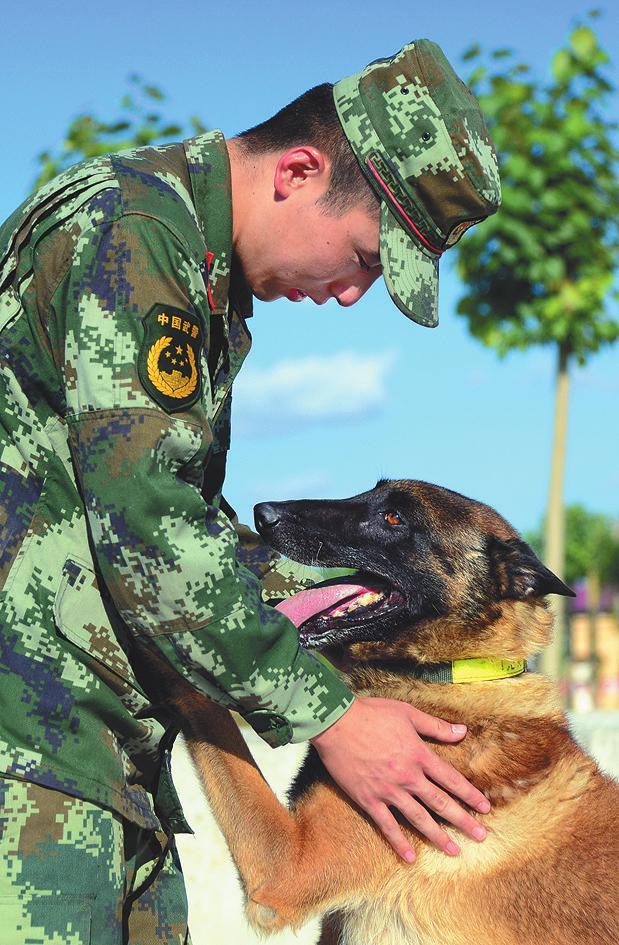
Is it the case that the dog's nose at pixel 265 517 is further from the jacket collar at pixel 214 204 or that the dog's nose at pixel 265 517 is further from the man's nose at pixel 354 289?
the jacket collar at pixel 214 204

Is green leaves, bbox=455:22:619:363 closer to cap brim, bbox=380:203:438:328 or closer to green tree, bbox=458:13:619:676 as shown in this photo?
green tree, bbox=458:13:619:676

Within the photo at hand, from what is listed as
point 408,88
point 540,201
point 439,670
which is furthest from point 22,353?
point 540,201

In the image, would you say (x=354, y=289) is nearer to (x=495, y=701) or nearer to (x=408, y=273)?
(x=408, y=273)

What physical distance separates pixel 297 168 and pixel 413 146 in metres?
0.26

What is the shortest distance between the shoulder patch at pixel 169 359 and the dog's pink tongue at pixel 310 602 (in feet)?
3.80

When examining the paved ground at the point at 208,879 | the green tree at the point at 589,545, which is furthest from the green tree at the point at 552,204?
the green tree at the point at 589,545

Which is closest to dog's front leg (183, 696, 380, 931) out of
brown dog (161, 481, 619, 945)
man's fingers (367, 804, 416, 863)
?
brown dog (161, 481, 619, 945)

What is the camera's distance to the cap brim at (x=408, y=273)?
2.32m

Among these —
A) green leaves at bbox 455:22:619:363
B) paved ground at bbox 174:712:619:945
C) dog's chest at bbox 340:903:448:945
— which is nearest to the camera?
dog's chest at bbox 340:903:448:945

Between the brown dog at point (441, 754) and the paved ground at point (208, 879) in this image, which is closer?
the brown dog at point (441, 754)

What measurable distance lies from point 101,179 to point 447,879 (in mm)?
2055

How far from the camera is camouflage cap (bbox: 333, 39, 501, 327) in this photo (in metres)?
2.28

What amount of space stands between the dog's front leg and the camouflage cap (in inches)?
45.2

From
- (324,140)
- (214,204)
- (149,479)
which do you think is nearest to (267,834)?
(149,479)
